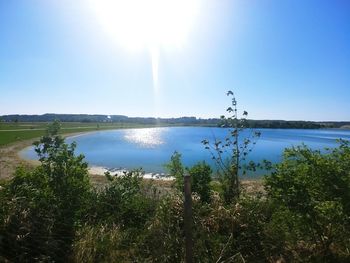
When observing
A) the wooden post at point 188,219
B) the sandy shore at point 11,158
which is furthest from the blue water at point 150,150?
the wooden post at point 188,219

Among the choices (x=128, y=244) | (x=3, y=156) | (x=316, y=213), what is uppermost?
(x=316, y=213)

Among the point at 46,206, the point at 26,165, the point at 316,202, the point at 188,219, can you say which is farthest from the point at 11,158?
the point at 316,202

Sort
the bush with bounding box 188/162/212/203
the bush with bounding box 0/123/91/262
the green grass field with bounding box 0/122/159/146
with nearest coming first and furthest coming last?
the bush with bounding box 0/123/91/262
the bush with bounding box 188/162/212/203
the green grass field with bounding box 0/122/159/146

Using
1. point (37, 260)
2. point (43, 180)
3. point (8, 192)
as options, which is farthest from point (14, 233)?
point (43, 180)

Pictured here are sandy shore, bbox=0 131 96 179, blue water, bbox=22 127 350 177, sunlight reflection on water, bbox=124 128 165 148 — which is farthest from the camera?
sunlight reflection on water, bbox=124 128 165 148

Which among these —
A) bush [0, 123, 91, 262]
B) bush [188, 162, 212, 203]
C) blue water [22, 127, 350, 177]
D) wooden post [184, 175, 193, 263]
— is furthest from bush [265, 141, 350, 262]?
bush [0, 123, 91, 262]

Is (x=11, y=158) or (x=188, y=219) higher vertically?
(x=188, y=219)

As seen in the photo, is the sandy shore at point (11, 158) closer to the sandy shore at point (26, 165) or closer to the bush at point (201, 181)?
the sandy shore at point (26, 165)

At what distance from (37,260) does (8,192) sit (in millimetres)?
1566

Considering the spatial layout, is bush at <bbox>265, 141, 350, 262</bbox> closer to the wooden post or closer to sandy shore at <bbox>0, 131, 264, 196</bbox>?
A: the wooden post

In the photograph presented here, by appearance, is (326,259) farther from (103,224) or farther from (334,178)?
(103,224)

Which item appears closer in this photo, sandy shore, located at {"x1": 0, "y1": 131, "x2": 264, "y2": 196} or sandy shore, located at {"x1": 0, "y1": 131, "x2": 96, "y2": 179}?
sandy shore, located at {"x1": 0, "y1": 131, "x2": 264, "y2": 196}

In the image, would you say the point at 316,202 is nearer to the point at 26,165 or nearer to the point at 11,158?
the point at 26,165

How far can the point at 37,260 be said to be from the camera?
4.97 meters
